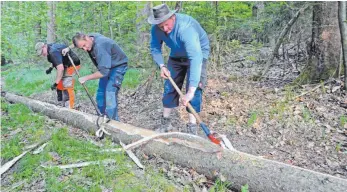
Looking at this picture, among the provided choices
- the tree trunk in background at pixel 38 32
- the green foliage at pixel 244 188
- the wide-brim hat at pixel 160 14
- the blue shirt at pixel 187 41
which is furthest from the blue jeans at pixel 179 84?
the tree trunk in background at pixel 38 32

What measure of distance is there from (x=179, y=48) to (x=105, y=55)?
Answer: 149cm

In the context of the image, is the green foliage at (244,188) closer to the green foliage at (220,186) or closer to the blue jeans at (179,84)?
the green foliage at (220,186)

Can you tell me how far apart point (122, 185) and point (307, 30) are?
19.7 feet

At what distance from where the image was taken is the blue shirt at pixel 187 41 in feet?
13.6

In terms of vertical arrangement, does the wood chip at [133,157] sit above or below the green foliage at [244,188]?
above

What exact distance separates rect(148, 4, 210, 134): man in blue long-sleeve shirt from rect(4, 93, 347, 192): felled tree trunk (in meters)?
0.61

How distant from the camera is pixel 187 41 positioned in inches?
165

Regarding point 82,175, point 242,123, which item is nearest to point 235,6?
point 242,123

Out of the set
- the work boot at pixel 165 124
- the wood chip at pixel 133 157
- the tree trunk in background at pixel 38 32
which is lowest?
the wood chip at pixel 133 157

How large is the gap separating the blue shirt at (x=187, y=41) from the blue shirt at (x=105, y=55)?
958 millimetres

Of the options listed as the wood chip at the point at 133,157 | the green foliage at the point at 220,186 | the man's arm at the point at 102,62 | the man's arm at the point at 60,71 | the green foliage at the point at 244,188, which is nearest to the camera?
the green foliage at the point at 244,188

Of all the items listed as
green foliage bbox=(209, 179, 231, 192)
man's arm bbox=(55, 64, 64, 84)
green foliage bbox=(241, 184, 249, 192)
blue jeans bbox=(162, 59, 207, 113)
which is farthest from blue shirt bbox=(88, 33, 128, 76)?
green foliage bbox=(241, 184, 249, 192)

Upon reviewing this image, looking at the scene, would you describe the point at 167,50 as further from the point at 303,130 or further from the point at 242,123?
the point at 303,130

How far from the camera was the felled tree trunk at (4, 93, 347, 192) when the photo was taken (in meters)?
3.02
